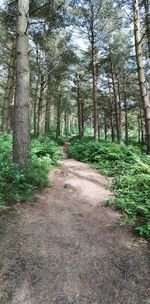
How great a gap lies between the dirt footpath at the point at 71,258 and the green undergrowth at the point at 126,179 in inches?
13.8

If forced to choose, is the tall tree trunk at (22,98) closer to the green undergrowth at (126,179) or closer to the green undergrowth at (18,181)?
the green undergrowth at (18,181)

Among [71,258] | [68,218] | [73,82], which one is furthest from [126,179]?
[73,82]

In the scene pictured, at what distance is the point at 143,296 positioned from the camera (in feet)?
11.0

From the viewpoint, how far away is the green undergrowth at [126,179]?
543cm

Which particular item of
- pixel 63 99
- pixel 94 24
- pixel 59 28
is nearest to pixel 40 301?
pixel 59 28

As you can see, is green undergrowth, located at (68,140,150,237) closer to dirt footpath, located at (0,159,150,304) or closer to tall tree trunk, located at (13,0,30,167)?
dirt footpath, located at (0,159,150,304)

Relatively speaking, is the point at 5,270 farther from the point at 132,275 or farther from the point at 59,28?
the point at 59,28

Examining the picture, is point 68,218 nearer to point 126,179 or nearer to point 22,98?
point 126,179

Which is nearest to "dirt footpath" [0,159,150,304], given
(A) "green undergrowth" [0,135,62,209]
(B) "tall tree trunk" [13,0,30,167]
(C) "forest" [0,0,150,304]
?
(C) "forest" [0,0,150,304]

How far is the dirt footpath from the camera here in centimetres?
338

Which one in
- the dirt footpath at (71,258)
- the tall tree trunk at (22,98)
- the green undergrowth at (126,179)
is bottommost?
the dirt footpath at (71,258)

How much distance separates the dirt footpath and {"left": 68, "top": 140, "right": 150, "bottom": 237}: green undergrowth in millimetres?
351

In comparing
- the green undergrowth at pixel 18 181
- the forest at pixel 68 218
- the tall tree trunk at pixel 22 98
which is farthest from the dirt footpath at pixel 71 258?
the tall tree trunk at pixel 22 98

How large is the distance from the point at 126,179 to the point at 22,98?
3.92 meters
